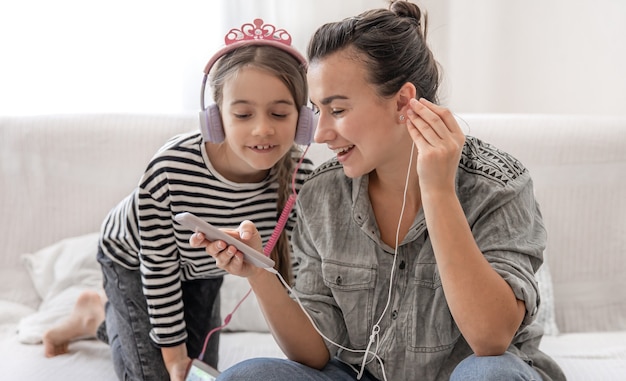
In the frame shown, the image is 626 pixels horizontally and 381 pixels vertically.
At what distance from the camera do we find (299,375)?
1.30 m

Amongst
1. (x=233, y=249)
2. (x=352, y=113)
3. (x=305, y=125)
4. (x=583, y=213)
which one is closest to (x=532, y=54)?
(x=583, y=213)

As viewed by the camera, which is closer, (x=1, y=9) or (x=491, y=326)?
→ (x=491, y=326)

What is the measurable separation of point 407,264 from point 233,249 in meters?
0.36

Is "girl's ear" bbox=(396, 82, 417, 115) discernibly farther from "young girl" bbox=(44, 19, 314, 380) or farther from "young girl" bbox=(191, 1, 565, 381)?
"young girl" bbox=(44, 19, 314, 380)

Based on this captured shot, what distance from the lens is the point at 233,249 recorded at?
1.24 meters

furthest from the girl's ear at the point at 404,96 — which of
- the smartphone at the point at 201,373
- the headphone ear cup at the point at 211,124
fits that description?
the smartphone at the point at 201,373

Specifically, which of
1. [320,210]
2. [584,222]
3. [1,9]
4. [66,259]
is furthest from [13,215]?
[584,222]

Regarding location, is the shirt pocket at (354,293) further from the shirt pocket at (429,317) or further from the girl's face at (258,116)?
the girl's face at (258,116)

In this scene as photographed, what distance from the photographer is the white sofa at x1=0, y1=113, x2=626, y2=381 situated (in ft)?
6.45

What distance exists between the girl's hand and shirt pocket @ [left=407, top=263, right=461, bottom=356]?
9.2 inches

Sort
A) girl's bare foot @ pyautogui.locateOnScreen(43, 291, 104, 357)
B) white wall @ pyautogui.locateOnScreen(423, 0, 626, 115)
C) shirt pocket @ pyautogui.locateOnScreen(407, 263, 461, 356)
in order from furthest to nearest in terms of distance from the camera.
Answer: white wall @ pyautogui.locateOnScreen(423, 0, 626, 115) → girl's bare foot @ pyautogui.locateOnScreen(43, 291, 104, 357) → shirt pocket @ pyautogui.locateOnScreen(407, 263, 461, 356)

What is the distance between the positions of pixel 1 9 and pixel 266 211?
1540mm

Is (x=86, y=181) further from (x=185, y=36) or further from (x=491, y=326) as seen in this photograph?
(x=491, y=326)

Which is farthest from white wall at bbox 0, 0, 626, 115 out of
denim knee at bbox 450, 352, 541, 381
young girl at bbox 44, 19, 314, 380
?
denim knee at bbox 450, 352, 541, 381
